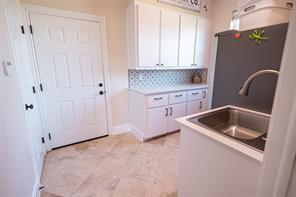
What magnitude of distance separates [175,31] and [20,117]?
260cm

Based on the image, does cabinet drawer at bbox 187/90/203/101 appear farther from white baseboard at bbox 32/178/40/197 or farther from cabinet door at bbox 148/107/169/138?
white baseboard at bbox 32/178/40/197

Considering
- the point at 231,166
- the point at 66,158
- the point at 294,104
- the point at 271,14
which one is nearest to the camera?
the point at 294,104

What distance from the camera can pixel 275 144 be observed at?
1.45 ft

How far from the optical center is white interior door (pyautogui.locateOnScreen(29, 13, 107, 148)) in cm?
214

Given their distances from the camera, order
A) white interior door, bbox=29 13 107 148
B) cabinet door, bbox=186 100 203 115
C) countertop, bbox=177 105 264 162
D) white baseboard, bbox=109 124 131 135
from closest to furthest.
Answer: countertop, bbox=177 105 264 162, white interior door, bbox=29 13 107 148, white baseboard, bbox=109 124 131 135, cabinet door, bbox=186 100 203 115

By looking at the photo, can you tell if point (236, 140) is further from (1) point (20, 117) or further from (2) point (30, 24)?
(2) point (30, 24)

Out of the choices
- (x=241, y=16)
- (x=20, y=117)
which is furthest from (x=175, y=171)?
(x=241, y=16)

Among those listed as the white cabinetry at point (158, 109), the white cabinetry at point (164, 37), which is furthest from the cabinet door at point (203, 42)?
the white cabinetry at point (158, 109)

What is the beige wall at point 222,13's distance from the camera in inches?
116

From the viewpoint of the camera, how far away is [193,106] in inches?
122

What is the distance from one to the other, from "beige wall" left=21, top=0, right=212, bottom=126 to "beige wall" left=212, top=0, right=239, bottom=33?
747 millimetres

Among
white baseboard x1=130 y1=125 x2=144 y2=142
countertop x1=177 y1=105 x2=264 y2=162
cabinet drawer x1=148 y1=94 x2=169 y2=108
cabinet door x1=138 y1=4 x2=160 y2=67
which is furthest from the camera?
white baseboard x1=130 y1=125 x2=144 y2=142

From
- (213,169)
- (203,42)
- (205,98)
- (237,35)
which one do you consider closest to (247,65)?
(237,35)

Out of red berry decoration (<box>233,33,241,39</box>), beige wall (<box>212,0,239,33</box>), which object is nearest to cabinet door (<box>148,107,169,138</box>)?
red berry decoration (<box>233,33,241,39</box>)
